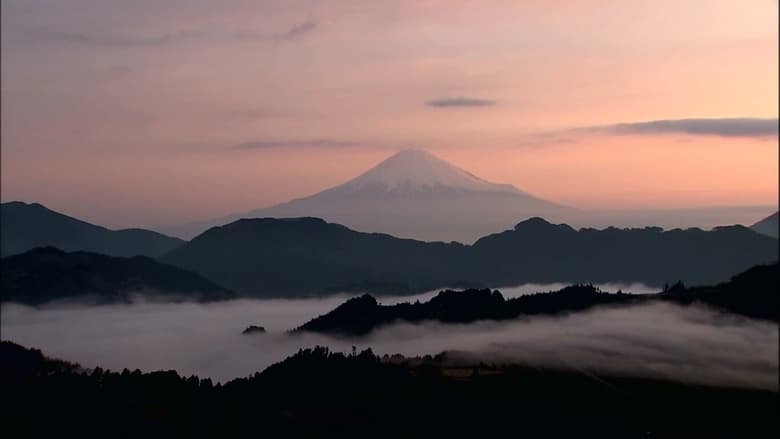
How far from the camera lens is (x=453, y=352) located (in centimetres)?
17675

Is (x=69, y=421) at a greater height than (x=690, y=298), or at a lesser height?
lesser

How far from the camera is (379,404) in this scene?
150375 mm

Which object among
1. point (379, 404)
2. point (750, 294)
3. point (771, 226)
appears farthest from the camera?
point (379, 404)

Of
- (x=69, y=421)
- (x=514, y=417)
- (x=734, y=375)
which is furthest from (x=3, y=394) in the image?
(x=734, y=375)

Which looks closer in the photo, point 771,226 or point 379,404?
point 771,226

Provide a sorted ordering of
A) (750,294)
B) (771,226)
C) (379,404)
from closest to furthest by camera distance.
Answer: (771,226) < (750,294) < (379,404)

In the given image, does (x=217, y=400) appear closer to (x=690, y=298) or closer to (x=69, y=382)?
(x=69, y=382)

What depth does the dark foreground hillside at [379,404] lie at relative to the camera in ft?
409

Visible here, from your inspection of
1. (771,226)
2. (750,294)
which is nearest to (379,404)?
(750,294)

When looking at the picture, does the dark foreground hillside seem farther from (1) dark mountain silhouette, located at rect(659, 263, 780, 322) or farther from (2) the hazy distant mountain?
(2) the hazy distant mountain

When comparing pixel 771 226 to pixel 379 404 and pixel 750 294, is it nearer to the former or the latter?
pixel 750 294

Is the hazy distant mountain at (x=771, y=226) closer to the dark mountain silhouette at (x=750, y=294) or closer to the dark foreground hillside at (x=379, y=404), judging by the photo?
the dark mountain silhouette at (x=750, y=294)

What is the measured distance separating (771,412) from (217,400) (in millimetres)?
97546

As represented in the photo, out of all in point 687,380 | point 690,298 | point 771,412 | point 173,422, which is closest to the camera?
point 771,412
